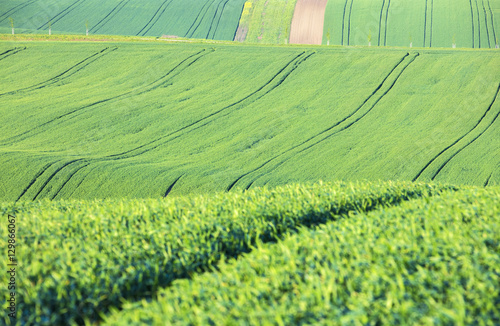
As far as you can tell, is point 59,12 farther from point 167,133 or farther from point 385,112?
point 385,112

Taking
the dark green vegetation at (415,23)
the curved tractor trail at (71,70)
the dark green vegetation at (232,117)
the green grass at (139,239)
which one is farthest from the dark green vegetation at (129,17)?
the green grass at (139,239)

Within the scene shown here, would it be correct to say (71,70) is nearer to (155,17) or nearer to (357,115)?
(357,115)

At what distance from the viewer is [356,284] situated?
15.3ft

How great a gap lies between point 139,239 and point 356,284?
3.27 m

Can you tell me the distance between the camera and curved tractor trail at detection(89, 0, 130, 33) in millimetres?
53456

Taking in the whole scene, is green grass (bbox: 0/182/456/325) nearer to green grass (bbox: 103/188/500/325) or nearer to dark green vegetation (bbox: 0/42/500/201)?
green grass (bbox: 103/188/500/325)

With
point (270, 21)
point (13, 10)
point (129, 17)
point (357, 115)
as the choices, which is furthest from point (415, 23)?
point (13, 10)

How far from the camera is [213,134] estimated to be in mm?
24406

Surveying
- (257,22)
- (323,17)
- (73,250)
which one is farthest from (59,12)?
(73,250)

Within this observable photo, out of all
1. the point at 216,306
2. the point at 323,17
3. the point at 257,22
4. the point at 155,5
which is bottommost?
the point at 216,306

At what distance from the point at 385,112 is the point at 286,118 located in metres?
5.95

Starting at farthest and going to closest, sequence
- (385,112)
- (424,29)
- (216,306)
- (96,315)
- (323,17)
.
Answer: (323,17)
(424,29)
(385,112)
(96,315)
(216,306)

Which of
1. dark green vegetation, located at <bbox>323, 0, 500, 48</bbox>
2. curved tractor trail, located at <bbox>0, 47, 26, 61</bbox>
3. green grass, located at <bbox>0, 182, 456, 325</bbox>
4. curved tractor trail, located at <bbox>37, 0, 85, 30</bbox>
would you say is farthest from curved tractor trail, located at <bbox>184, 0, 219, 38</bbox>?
green grass, located at <bbox>0, 182, 456, 325</bbox>

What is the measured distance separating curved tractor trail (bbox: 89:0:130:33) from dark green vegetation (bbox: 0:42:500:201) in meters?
16.5
